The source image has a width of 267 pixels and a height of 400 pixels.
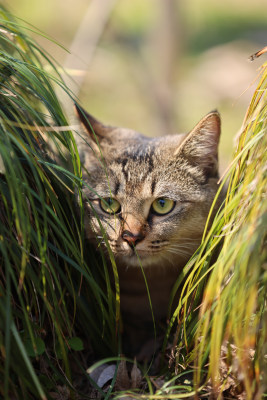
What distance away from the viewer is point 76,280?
6.88ft

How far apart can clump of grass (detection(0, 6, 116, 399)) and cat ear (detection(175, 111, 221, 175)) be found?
1.95ft

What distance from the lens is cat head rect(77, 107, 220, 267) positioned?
220 centimetres

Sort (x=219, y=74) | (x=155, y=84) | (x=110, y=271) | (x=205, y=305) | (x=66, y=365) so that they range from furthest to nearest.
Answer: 1. (x=219, y=74)
2. (x=155, y=84)
3. (x=110, y=271)
4. (x=66, y=365)
5. (x=205, y=305)

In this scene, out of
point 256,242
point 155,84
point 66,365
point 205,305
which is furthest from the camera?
point 155,84

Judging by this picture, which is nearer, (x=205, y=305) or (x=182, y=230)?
(x=205, y=305)

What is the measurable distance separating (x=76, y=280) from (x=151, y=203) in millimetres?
509

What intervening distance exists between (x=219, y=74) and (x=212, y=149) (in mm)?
4719

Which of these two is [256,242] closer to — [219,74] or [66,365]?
[66,365]

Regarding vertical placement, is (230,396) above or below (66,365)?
below

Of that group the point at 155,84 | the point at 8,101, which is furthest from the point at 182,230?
the point at 155,84

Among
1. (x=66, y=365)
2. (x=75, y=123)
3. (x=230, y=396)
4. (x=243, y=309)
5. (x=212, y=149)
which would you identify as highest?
(x=75, y=123)

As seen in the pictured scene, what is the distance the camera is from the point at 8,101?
186 centimetres

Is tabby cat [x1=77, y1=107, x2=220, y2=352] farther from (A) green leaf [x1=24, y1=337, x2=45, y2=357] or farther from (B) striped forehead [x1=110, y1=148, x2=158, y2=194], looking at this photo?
(A) green leaf [x1=24, y1=337, x2=45, y2=357]

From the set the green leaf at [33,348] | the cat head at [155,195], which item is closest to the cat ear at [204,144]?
the cat head at [155,195]
